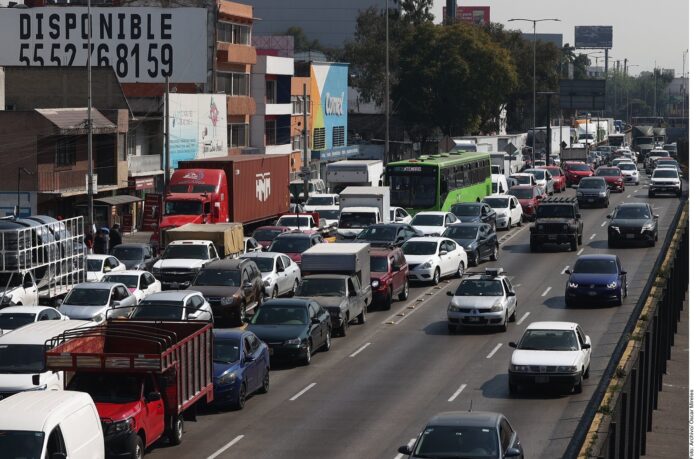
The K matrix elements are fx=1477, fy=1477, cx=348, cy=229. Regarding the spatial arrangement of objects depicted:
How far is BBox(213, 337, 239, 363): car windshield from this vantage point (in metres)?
28.5

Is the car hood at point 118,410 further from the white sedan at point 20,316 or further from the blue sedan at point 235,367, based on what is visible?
the white sedan at point 20,316

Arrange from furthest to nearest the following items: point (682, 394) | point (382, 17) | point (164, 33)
→ point (382, 17) < point (164, 33) < point (682, 394)

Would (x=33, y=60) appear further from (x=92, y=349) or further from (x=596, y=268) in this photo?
(x=92, y=349)

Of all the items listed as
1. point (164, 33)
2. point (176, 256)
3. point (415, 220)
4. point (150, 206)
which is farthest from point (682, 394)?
point (164, 33)

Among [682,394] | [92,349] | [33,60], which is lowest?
[682,394]

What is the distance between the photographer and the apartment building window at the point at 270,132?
3836 inches

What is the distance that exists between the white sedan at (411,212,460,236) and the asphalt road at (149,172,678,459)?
854 cm

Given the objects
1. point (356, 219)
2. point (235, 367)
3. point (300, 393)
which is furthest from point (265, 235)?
point (235, 367)

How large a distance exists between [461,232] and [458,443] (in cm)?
3184

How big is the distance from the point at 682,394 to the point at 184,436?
514 inches

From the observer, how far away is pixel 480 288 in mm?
38469

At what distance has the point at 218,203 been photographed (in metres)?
55.4

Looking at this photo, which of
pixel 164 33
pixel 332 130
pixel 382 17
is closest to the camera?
pixel 164 33

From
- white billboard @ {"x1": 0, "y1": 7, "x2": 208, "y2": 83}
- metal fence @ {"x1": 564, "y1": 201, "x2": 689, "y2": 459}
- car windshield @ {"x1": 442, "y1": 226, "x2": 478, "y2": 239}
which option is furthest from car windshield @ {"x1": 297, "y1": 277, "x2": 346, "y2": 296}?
white billboard @ {"x1": 0, "y1": 7, "x2": 208, "y2": 83}
